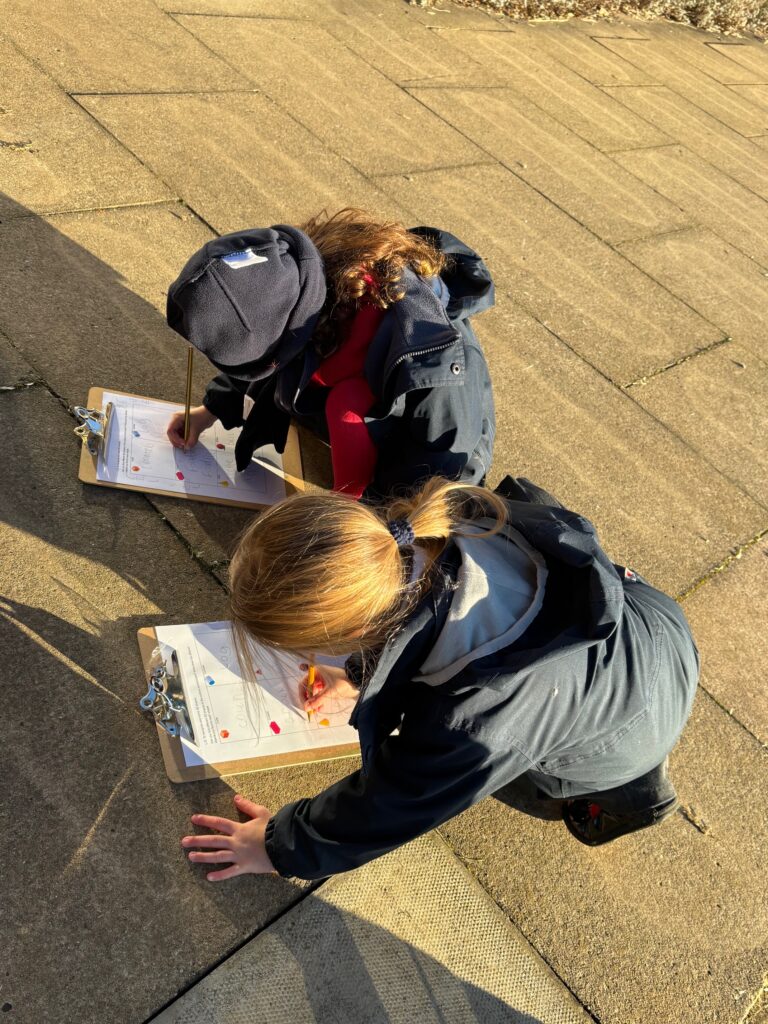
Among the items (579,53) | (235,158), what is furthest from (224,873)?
(579,53)

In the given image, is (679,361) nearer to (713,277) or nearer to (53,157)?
(713,277)

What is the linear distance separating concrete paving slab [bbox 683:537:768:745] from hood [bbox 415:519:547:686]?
125 cm

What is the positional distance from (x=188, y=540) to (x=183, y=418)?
38 cm

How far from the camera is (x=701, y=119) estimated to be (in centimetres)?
644

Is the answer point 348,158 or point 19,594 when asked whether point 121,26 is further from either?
point 19,594

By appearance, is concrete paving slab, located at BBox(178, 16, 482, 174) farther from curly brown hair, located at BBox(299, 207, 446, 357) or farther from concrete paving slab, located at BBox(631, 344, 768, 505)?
curly brown hair, located at BBox(299, 207, 446, 357)

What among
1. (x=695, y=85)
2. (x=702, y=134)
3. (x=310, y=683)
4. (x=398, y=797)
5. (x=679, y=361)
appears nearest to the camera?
(x=398, y=797)

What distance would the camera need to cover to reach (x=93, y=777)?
1.77 meters

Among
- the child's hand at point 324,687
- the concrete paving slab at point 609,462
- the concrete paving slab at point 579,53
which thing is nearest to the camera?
the child's hand at point 324,687

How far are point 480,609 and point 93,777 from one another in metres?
0.87

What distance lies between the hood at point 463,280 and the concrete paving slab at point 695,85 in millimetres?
5308

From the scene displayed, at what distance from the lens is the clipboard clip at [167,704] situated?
187cm

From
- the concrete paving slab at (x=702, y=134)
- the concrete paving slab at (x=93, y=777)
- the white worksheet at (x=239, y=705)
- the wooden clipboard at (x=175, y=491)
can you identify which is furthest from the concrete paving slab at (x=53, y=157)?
the concrete paving slab at (x=702, y=134)

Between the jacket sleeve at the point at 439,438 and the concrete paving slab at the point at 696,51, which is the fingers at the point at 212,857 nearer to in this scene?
the jacket sleeve at the point at 439,438
